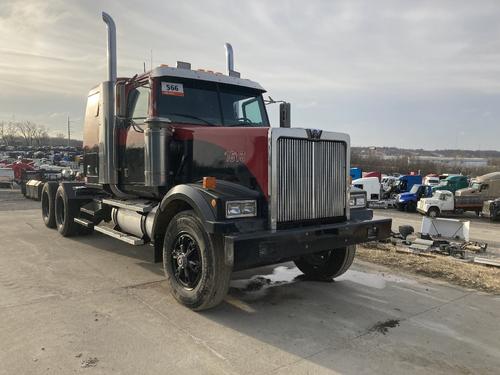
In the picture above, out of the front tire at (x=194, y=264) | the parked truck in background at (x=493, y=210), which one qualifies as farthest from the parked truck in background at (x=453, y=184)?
→ the front tire at (x=194, y=264)

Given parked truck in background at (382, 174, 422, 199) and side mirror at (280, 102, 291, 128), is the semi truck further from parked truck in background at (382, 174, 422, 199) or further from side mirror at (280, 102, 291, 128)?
parked truck in background at (382, 174, 422, 199)

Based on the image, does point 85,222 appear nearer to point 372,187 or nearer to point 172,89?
point 172,89

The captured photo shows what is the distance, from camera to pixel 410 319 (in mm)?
4625

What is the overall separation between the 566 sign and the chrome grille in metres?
2.10

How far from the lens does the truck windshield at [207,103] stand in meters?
5.83

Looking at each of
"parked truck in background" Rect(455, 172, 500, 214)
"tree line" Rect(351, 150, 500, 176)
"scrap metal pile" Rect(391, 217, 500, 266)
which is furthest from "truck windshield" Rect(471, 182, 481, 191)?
"tree line" Rect(351, 150, 500, 176)

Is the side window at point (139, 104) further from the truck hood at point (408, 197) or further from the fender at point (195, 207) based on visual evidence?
the truck hood at point (408, 197)

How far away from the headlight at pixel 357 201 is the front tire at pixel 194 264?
1957 mm

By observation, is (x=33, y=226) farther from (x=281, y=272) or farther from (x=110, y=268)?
(x=281, y=272)

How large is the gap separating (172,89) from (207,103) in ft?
1.73

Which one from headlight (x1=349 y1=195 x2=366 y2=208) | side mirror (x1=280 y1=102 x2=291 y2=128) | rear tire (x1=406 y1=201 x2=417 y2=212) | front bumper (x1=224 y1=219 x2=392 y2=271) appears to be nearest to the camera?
front bumper (x1=224 y1=219 x2=392 y2=271)

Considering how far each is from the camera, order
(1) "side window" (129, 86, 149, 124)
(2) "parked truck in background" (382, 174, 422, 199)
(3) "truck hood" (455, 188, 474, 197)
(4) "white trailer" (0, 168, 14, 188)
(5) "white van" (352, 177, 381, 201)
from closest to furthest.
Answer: (1) "side window" (129, 86, 149, 124) → (3) "truck hood" (455, 188, 474, 197) → (5) "white van" (352, 177, 381, 201) → (4) "white trailer" (0, 168, 14, 188) → (2) "parked truck in background" (382, 174, 422, 199)

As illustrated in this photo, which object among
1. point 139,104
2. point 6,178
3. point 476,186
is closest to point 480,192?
point 476,186

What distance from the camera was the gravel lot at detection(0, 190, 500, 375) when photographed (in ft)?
11.6
